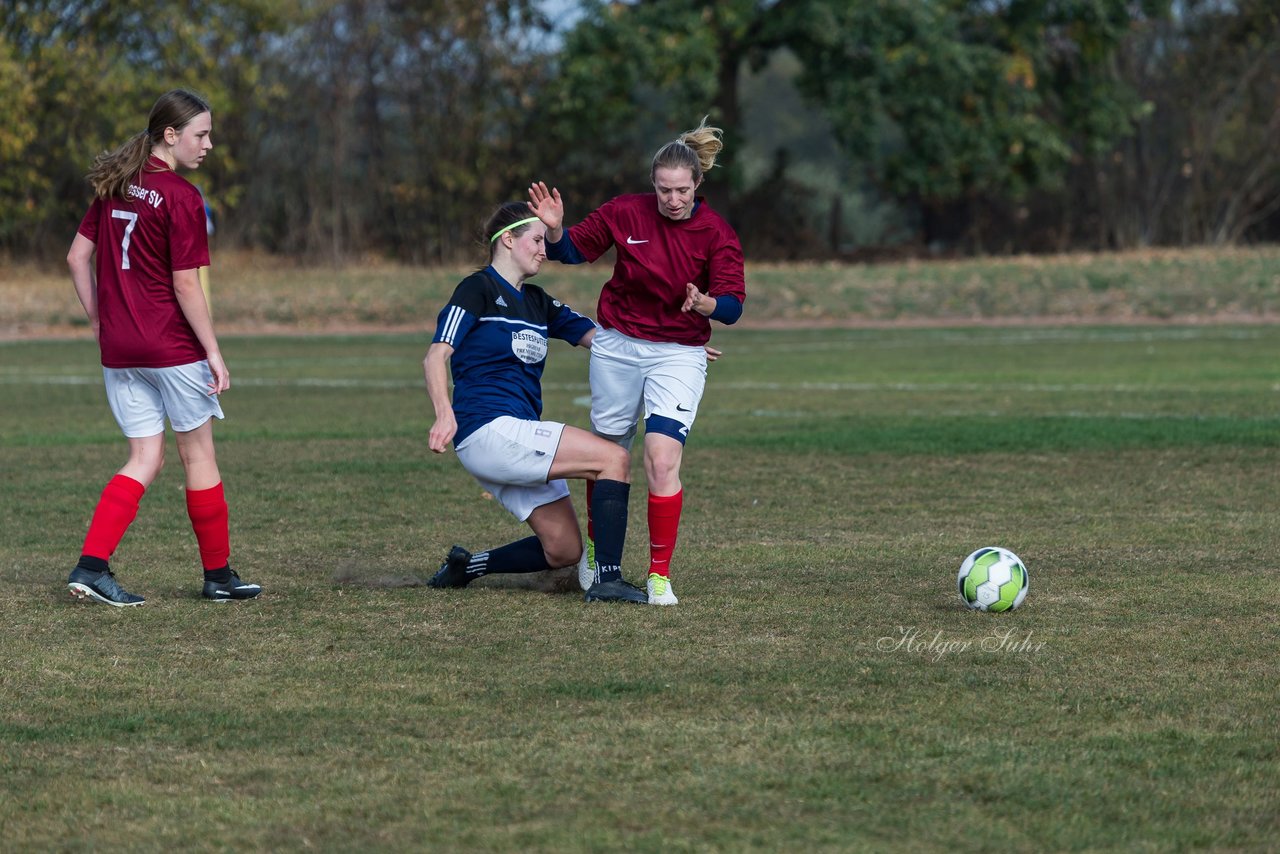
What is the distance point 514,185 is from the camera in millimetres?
36812

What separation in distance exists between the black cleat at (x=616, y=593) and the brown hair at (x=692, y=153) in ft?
4.91

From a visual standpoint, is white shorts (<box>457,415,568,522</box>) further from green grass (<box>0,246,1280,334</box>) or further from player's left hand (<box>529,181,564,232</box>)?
green grass (<box>0,246,1280,334</box>)

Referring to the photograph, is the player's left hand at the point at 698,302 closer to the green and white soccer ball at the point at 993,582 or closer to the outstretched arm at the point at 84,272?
the green and white soccer ball at the point at 993,582

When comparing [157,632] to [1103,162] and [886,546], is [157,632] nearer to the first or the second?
[886,546]

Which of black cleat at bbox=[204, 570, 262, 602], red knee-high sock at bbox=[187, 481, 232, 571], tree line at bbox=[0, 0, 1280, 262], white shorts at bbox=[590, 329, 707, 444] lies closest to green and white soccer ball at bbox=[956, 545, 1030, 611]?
white shorts at bbox=[590, 329, 707, 444]

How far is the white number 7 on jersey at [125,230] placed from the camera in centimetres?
613

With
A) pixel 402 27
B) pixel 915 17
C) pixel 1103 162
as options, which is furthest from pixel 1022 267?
pixel 402 27

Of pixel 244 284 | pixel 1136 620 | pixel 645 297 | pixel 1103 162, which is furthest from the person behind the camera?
pixel 1103 162

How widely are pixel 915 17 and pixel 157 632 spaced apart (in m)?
29.7

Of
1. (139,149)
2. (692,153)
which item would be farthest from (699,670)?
(139,149)

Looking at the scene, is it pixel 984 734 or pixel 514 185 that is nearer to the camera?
pixel 984 734

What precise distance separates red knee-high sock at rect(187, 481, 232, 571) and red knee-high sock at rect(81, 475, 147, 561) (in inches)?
8.4

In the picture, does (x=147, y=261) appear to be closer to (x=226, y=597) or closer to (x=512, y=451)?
(x=226, y=597)

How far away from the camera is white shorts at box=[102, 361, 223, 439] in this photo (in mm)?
6258
